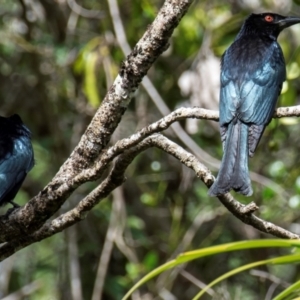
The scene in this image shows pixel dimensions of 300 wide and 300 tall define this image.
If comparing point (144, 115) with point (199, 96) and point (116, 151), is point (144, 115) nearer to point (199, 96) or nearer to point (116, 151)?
point (199, 96)

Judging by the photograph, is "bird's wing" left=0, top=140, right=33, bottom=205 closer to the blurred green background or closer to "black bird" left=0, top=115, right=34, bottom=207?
"black bird" left=0, top=115, right=34, bottom=207

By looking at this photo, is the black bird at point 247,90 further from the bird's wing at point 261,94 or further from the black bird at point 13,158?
the black bird at point 13,158

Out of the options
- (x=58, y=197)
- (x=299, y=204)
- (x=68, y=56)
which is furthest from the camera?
(x=68, y=56)

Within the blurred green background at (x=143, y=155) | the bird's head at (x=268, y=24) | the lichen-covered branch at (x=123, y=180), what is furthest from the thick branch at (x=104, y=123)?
the blurred green background at (x=143, y=155)

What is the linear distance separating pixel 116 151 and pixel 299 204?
8.08 feet

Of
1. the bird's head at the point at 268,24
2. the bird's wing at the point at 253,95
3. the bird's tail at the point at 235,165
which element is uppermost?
the bird's head at the point at 268,24

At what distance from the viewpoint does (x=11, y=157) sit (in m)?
4.46

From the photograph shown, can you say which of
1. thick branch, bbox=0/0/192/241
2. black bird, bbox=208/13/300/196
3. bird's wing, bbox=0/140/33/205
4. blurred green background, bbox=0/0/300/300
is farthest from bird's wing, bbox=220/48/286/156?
blurred green background, bbox=0/0/300/300

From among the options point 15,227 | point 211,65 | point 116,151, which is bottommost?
point 15,227

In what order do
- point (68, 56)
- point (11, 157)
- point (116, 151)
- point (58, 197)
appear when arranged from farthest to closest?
point (68, 56) < point (11, 157) < point (58, 197) < point (116, 151)

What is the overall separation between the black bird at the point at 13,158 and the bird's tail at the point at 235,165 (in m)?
1.43

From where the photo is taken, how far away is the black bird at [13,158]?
4.44 m

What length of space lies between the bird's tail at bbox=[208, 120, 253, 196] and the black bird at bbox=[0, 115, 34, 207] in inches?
56.4

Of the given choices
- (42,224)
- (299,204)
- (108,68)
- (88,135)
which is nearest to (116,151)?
(88,135)
